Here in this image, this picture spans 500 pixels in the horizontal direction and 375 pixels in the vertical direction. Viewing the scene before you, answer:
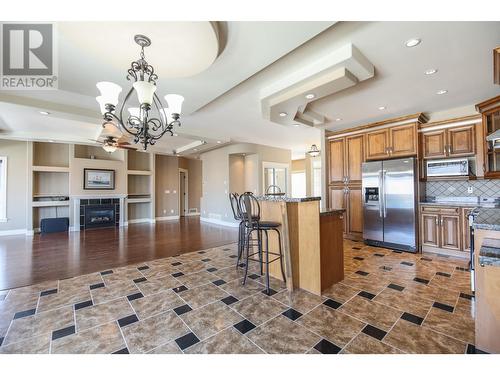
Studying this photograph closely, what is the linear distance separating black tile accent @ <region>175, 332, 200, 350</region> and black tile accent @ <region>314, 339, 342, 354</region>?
899 millimetres

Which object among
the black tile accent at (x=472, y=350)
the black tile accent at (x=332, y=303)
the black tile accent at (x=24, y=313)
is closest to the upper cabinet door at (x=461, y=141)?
the black tile accent at (x=472, y=350)

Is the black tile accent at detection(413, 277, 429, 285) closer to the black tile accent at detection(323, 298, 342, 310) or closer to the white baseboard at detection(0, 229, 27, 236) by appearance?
the black tile accent at detection(323, 298, 342, 310)

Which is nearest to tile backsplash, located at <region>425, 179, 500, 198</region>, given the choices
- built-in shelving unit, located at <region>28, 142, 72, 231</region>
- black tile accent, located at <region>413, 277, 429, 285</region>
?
black tile accent, located at <region>413, 277, 429, 285</region>

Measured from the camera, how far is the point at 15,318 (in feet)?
6.60

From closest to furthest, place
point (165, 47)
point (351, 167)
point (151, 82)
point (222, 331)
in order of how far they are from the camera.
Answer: point (222, 331) → point (165, 47) → point (151, 82) → point (351, 167)

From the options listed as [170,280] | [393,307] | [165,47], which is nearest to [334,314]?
[393,307]

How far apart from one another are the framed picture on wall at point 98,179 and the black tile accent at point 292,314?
760cm

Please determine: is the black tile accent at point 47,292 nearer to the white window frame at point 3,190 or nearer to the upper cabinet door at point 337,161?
the upper cabinet door at point 337,161

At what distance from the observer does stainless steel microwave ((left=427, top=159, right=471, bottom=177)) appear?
3686 mm

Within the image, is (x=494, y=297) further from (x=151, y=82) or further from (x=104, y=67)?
(x=104, y=67)

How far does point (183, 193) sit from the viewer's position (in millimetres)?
10375

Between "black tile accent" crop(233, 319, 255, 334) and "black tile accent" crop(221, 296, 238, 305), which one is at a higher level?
"black tile accent" crop(233, 319, 255, 334)

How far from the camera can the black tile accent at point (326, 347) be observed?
155cm
